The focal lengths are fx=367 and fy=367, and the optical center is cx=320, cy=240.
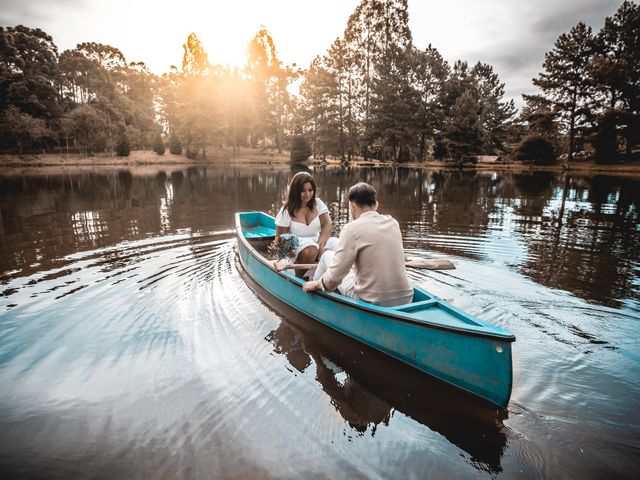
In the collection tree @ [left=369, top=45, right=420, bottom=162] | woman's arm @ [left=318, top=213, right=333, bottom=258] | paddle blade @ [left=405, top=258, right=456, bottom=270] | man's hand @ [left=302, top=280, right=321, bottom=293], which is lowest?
man's hand @ [left=302, top=280, right=321, bottom=293]

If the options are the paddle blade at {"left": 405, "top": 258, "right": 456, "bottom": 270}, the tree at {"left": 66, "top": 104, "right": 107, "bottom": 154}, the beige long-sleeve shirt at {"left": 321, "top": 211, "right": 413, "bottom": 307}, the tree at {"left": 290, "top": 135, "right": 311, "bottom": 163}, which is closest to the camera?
the beige long-sleeve shirt at {"left": 321, "top": 211, "right": 413, "bottom": 307}

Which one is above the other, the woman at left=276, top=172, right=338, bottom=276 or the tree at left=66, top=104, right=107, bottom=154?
the tree at left=66, top=104, right=107, bottom=154

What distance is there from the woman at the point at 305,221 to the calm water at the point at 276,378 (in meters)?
1.06

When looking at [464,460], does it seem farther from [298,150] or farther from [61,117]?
[61,117]

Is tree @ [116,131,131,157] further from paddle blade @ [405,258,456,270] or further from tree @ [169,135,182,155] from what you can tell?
paddle blade @ [405,258,456,270]

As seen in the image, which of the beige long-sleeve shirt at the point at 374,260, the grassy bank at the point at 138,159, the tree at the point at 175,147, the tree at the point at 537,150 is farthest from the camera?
the tree at the point at 175,147

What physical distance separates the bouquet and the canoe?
0.67m

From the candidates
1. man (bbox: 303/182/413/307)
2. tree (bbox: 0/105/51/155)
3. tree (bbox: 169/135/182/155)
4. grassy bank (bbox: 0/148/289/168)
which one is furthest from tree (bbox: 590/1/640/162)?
tree (bbox: 0/105/51/155)

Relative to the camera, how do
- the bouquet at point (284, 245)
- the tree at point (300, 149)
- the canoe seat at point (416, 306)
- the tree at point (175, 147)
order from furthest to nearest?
the tree at point (175, 147), the tree at point (300, 149), the bouquet at point (284, 245), the canoe seat at point (416, 306)

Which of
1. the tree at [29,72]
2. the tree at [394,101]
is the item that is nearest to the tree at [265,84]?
the tree at [394,101]

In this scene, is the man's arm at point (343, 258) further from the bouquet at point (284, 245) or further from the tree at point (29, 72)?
the tree at point (29, 72)

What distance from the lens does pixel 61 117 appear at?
43.2 m

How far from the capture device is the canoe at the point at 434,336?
3.09 metres

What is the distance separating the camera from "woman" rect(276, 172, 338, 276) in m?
5.71
